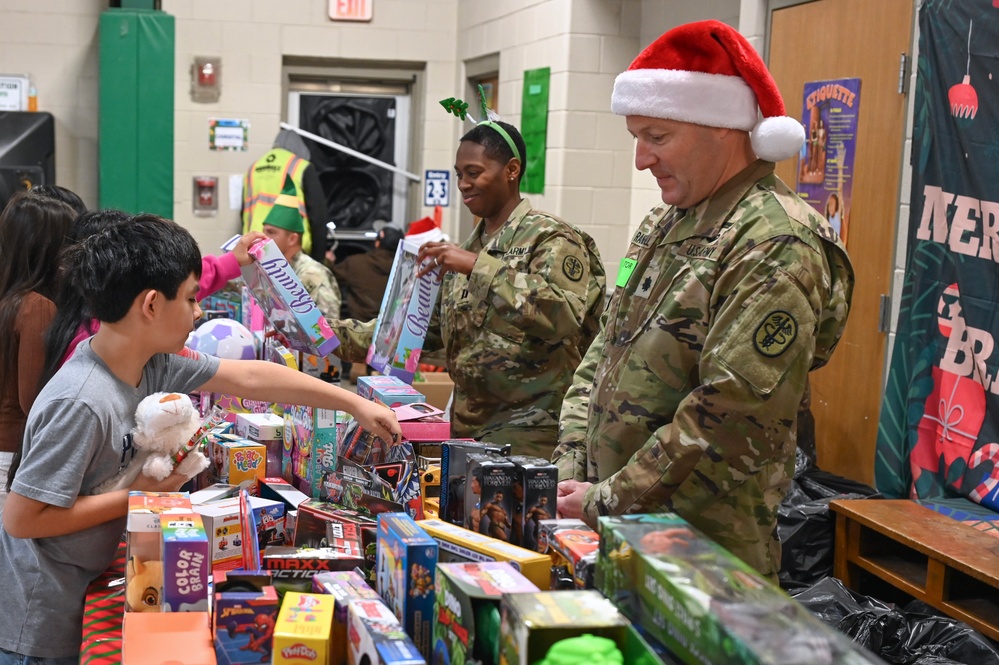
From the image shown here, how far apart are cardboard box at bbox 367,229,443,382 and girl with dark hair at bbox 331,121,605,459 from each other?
0.08 m

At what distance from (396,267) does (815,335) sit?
1610 mm

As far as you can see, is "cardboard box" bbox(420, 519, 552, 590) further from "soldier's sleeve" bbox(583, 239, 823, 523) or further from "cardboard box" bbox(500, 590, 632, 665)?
"soldier's sleeve" bbox(583, 239, 823, 523)

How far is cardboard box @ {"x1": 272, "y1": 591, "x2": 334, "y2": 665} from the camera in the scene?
1.41 meters

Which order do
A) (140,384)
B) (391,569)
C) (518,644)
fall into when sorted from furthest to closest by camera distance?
(140,384) < (391,569) < (518,644)

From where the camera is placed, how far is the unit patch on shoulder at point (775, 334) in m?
1.84

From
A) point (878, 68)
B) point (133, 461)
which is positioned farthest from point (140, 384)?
point (878, 68)

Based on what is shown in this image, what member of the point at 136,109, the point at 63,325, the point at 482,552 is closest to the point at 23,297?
the point at 63,325

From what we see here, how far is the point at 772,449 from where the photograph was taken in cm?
191

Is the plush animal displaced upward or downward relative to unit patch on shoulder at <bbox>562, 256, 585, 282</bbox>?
downward

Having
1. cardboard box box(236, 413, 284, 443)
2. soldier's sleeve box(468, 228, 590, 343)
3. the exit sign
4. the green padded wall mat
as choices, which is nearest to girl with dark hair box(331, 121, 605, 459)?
soldier's sleeve box(468, 228, 590, 343)

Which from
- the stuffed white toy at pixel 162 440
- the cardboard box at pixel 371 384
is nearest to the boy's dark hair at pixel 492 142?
the cardboard box at pixel 371 384

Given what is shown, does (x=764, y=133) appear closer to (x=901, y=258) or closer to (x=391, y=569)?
(x=391, y=569)

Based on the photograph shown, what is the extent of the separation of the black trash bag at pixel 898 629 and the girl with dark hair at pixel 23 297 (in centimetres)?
227

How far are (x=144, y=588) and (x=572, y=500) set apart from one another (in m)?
0.80
